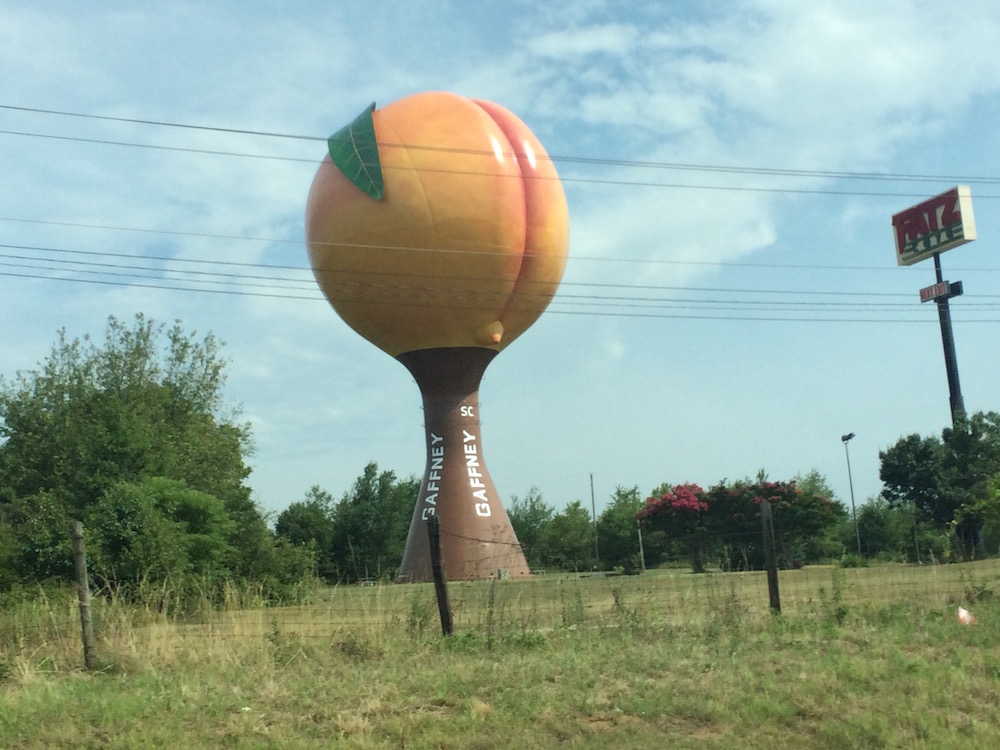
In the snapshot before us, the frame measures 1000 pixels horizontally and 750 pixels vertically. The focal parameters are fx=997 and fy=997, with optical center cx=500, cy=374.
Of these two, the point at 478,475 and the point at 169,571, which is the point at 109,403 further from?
the point at 478,475

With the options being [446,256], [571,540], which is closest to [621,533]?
[571,540]

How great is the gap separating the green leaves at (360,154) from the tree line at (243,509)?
302 inches

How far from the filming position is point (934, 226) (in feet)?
147

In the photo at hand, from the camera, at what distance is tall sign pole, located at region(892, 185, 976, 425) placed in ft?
140

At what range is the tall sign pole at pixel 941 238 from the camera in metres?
42.6

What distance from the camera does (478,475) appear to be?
27.3m

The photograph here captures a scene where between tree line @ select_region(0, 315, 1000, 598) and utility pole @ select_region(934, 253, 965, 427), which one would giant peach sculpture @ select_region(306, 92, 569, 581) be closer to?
tree line @ select_region(0, 315, 1000, 598)

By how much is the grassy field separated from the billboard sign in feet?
114

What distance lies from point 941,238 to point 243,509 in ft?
113

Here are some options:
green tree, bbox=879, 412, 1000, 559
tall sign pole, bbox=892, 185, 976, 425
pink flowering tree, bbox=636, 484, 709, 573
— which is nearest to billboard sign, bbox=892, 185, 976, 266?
tall sign pole, bbox=892, 185, 976, 425

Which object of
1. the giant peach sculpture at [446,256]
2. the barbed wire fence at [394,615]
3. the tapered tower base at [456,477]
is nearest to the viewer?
the barbed wire fence at [394,615]

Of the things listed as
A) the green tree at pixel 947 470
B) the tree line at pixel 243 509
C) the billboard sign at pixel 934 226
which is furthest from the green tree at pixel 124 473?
the billboard sign at pixel 934 226

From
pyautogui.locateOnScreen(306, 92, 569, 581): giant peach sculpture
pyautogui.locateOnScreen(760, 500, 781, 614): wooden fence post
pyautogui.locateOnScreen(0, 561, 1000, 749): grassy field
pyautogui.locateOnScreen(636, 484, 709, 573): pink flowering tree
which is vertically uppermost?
pyautogui.locateOnScreen(306, 92, 569, 581): giant peach sculpture

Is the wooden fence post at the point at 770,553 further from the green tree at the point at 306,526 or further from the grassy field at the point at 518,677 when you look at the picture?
the green tree at the point at 306,526
